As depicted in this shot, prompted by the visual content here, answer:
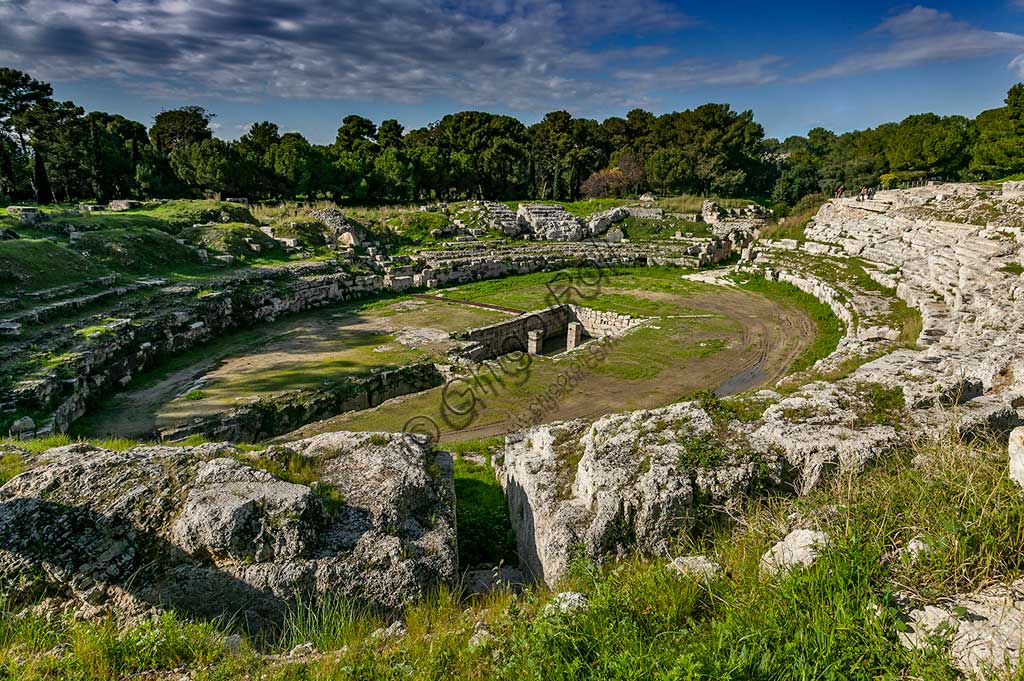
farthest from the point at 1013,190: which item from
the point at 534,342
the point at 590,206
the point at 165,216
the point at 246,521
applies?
the point at 165,216

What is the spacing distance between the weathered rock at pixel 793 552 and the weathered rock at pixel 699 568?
324 mm

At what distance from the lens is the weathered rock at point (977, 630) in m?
2.31

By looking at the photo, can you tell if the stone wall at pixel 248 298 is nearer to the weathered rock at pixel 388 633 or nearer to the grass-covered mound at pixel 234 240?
the grass-covered mound at pixel 234 240

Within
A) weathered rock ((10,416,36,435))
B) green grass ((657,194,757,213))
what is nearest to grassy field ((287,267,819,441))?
weathered rock ((10,416,36,435))

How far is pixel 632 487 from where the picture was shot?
5.06 meters

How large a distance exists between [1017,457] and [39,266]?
24989mm

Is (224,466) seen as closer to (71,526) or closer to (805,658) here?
(71,526)

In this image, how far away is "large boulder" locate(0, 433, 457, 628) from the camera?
13.3 ft

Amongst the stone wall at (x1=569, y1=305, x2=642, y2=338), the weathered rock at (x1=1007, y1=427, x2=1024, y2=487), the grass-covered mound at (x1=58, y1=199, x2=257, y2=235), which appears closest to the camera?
the weathered rock at (x1=1007, y1=427, x2=1024, y2=487)

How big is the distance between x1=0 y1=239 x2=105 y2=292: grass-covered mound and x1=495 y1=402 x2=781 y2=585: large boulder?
65.6ft

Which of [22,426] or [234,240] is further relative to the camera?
[234,240]

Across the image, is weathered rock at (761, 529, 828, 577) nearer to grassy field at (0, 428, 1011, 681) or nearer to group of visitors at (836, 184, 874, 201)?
grassy field at (0, 428, 1011, 681)

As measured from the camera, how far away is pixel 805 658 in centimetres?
247

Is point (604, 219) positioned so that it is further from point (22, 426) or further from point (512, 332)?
point (22, 426)
